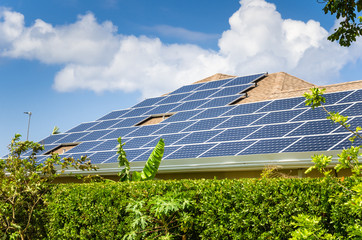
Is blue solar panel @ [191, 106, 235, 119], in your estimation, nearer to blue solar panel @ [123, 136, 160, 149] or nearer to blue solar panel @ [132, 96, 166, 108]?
blue solar panel @ [123, 136, 160, 149]

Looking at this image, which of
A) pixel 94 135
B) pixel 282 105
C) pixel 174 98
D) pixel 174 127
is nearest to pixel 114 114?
pixel 174 98

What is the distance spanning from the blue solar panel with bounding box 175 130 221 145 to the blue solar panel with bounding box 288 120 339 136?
10.7ft

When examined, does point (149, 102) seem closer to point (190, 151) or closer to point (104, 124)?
point (104, 124)

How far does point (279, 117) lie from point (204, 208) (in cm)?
717

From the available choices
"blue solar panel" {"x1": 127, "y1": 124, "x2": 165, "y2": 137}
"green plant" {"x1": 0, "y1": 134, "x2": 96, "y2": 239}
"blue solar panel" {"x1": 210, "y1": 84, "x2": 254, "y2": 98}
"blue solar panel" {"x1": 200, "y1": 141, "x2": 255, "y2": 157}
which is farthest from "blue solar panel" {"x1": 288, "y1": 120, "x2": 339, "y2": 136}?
"blue solar panel" {"x1": 210, "y1": 84, "x2": 254, "y2": 98}

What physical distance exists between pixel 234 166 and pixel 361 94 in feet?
21.1

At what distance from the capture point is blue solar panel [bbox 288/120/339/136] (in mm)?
13078

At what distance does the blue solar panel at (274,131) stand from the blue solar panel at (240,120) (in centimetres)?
128

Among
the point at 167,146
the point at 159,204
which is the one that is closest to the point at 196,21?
the point at 167,146

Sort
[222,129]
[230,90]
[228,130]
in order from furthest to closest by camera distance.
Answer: [230,90] < [222,129] < [228,130]

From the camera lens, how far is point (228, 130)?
15.7 m

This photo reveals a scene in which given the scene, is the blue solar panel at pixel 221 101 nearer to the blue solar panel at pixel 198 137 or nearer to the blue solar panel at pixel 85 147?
the blue solar panel at pixel 198 137

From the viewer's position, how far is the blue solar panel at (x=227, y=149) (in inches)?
524

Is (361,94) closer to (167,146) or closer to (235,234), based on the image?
(167,146)
